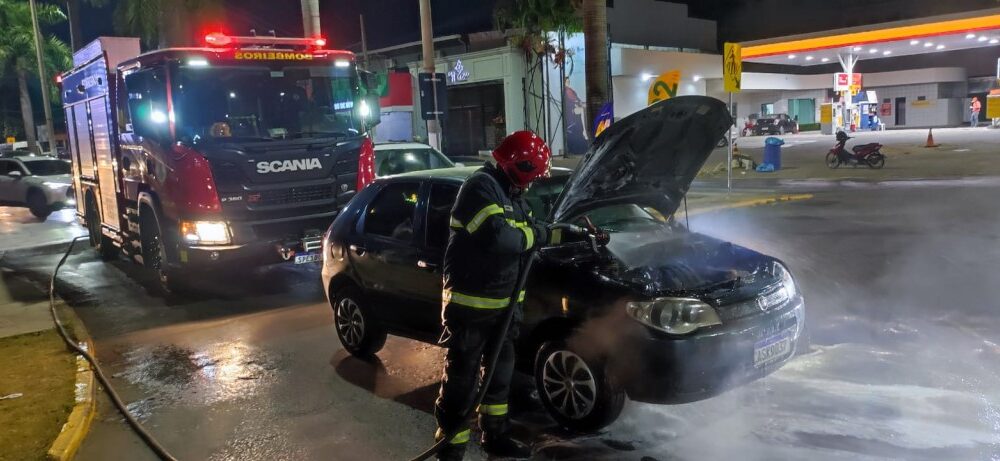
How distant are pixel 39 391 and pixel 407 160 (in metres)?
8.01

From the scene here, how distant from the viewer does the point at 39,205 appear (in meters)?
19.7

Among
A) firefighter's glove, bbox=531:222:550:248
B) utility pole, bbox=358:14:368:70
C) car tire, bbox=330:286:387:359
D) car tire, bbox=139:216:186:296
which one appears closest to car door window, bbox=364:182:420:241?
car tire, bbox=330:286:387:359

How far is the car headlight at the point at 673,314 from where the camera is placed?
4.13 m

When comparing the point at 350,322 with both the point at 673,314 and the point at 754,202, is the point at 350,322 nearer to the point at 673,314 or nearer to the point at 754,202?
the point at 673,314

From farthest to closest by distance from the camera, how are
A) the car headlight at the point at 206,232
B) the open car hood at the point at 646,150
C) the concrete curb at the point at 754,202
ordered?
the concrete curb at the point at 754,202, the car headlight at the point at 206,232, the open car hood at the point at 646,150

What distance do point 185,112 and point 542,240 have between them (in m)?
6.02

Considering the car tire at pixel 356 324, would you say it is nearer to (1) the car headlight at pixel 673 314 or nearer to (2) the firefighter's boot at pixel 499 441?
(2) the firefighter's boot at pixel 499 441

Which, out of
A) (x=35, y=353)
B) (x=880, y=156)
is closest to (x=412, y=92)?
(x=880, y=156)

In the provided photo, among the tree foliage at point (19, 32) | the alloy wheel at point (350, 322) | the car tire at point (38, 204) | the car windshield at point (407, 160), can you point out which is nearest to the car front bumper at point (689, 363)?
the alloy wheel at point (350, 322)

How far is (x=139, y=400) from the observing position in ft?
18.7

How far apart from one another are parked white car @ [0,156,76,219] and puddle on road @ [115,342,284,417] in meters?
14.9

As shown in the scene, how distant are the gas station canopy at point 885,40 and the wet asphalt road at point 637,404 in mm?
27183

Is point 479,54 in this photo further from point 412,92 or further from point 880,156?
point 880,156

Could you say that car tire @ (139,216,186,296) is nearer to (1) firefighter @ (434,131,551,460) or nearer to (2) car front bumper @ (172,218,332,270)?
(2) car front bumper @ (172,218,332,270)
